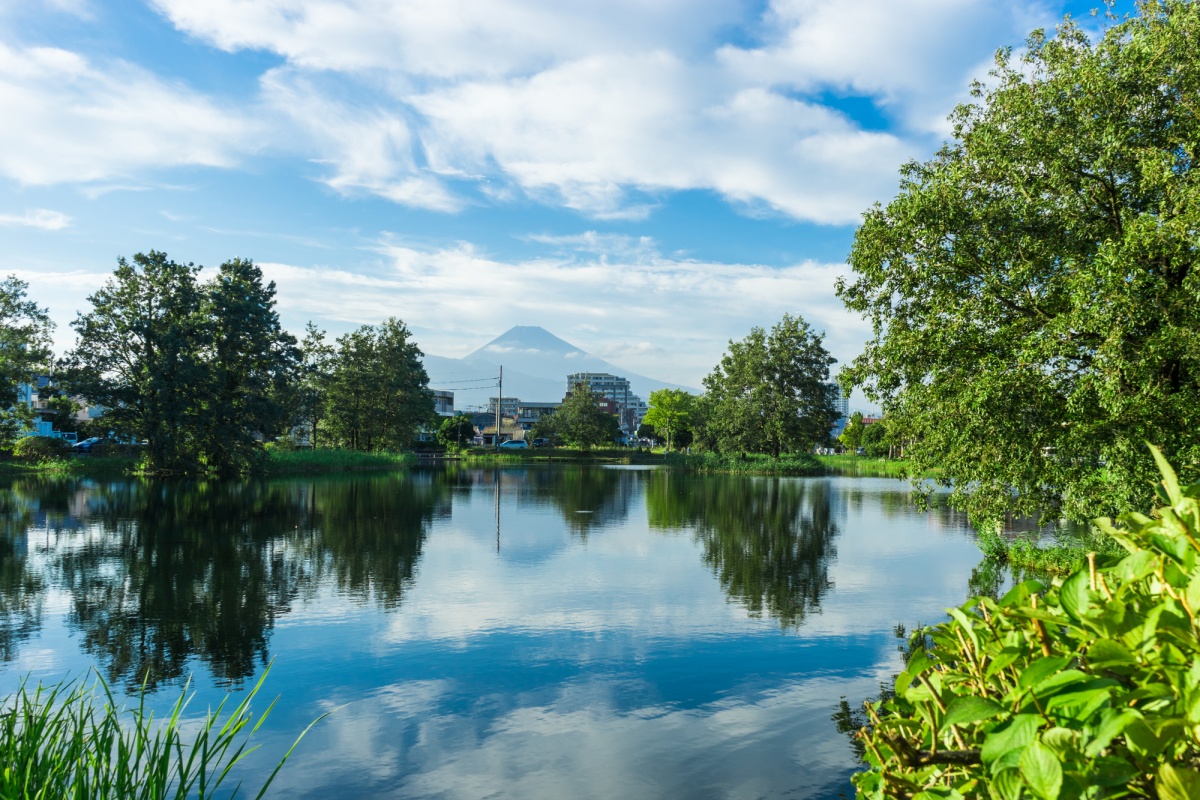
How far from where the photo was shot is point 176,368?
47938 mm

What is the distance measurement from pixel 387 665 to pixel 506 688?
1.96 metres

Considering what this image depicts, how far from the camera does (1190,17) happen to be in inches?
601

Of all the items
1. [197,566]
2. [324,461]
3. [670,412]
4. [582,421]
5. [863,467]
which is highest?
[670,412]

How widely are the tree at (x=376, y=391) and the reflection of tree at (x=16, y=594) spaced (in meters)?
49.0

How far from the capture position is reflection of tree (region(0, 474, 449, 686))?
462 inches

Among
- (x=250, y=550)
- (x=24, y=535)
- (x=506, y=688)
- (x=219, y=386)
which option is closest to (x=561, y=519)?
(x=250, y=550)

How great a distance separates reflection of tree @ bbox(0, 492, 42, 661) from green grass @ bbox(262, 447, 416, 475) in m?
34.9

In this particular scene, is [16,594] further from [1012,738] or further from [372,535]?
[1012,738]

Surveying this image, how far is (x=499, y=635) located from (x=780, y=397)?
64417mm

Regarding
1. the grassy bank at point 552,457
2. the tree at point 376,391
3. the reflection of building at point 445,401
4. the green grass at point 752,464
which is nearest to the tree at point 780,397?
the green grass at point 752,464

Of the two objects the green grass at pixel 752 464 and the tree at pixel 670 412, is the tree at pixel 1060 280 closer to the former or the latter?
the green grass at pixel 752 464

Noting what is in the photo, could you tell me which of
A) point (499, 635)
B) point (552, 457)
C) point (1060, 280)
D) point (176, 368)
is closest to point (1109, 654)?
point (499, 635)

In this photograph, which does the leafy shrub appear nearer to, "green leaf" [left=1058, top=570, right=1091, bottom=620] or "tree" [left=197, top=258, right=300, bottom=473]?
"tree" [left=197, top=258, right=300, bottom=473]

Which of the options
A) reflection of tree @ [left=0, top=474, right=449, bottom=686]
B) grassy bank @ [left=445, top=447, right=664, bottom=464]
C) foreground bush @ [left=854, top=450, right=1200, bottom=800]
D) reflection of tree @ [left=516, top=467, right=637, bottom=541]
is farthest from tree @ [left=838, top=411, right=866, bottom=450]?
foreground bush @ [left=854, top=450, right=1200, bottom=800]
